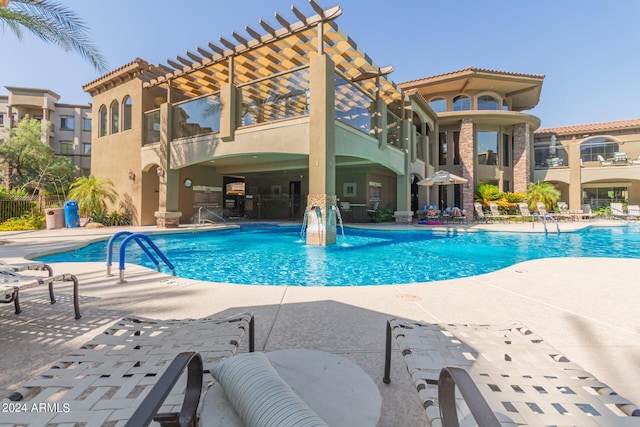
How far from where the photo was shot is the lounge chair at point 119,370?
110cm

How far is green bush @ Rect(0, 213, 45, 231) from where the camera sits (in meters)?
12.3

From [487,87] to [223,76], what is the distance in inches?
720

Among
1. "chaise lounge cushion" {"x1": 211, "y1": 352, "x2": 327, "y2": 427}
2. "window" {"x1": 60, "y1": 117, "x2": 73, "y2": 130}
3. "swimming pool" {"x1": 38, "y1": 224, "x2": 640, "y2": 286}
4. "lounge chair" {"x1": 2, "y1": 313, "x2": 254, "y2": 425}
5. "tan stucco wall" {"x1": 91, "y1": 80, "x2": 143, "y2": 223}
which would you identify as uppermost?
"window" {"x1": 60, "y1": 117, "x2": 73, "y2": 130}

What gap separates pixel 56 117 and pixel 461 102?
4011 cm

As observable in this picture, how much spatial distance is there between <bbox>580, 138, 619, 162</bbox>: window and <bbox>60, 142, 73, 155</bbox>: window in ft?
160

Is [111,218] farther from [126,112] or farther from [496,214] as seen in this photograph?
[496,214]

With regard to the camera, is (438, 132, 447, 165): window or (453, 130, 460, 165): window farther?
(438, 132, 447, 165): window

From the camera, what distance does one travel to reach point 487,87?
21.0 m

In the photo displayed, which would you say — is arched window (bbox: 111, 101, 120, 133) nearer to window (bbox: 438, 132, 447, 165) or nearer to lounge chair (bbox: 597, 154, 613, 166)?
window (bbox: 438, 132, 447, 165)

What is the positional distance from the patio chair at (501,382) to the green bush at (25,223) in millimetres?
16873

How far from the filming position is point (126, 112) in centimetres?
1527

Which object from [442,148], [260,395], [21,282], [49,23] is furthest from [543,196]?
[49,23]

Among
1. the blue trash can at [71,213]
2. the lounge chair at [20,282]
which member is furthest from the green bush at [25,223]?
the lounge chair at [20,282]

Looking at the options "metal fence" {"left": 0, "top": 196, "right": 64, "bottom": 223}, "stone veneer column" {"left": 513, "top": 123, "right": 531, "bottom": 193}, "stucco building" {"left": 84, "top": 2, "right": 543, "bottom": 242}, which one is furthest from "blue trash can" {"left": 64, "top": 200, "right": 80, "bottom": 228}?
"stone veneer column" {"left": 513, "top": 123, "right": 531, "bottom": 193}
